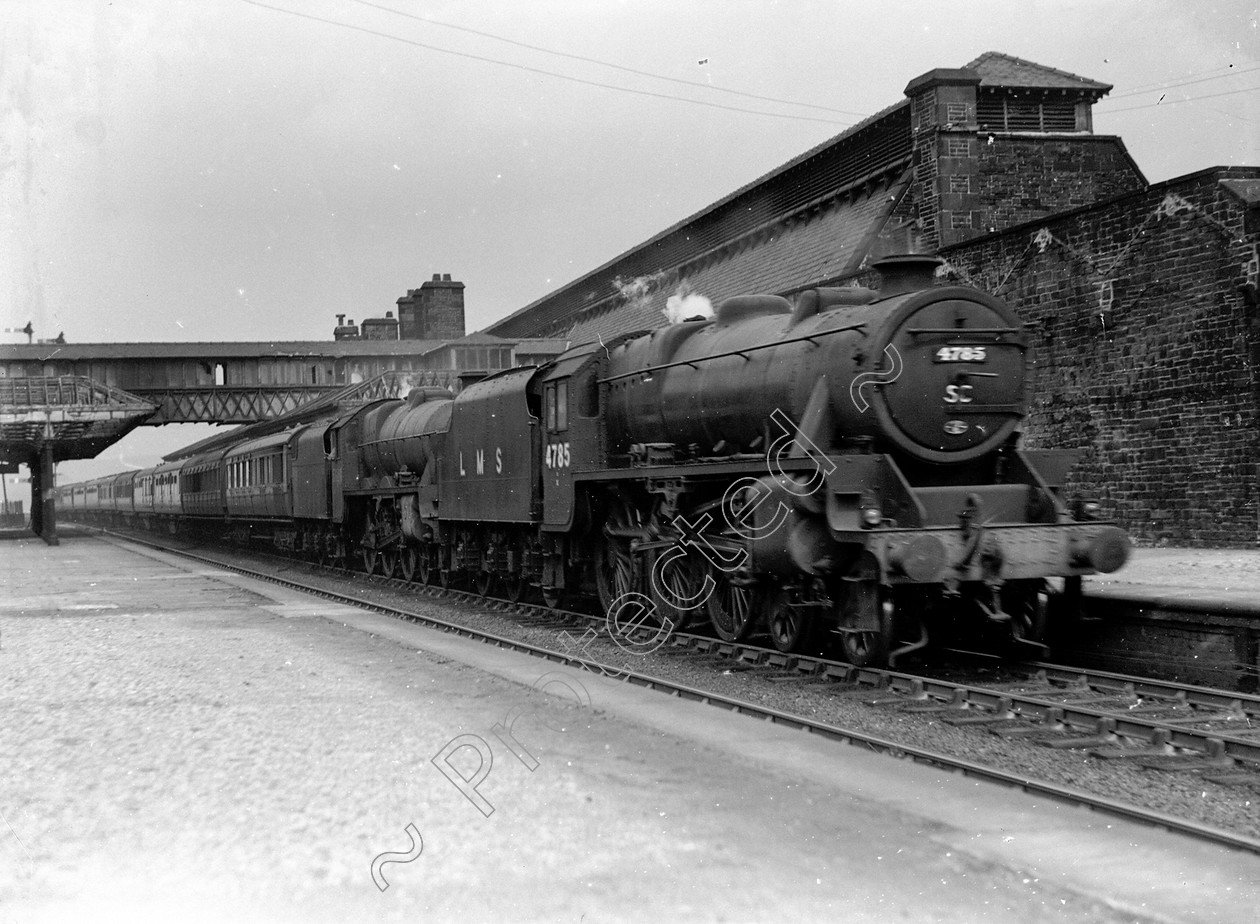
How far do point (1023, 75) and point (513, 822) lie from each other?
868 inches

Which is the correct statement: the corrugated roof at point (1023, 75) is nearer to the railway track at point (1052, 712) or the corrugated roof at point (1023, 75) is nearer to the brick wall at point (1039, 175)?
the brick wall at point (1039, 175)

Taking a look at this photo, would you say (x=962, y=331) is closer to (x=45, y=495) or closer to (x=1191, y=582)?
(x=1191, y=582)

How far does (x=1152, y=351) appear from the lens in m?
15.8

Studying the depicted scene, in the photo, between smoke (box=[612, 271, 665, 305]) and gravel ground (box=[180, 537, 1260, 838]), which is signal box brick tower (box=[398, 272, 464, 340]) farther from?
gravel ground (box=[180, 537, 1260, 838])

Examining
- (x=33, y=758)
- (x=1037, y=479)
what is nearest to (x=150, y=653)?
(x=33, y=758)

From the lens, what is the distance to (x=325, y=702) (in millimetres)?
8516

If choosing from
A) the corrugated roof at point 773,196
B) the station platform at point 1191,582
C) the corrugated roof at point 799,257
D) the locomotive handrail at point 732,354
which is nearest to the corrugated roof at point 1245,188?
the station platform at point 1191,582

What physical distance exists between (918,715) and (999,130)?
57.7 feet

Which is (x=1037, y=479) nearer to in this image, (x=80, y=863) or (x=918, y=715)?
(x=918, y=715)

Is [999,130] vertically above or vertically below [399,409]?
above

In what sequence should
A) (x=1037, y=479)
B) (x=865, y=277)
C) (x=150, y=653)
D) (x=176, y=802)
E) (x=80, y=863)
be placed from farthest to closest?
(x=865, y=277), (x=150, y=653), (x=1037, y=479), (x=176, y=802), (x=80, y=863)

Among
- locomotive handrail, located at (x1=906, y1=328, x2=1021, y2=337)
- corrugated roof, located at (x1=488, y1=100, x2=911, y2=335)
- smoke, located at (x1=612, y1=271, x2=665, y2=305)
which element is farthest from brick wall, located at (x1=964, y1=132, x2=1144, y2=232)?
smoke, located at (x1=612, y1=271, x2=665, y2=305)

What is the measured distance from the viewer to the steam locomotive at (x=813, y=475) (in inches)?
353

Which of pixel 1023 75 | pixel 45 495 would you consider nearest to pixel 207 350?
pixel 45 495
